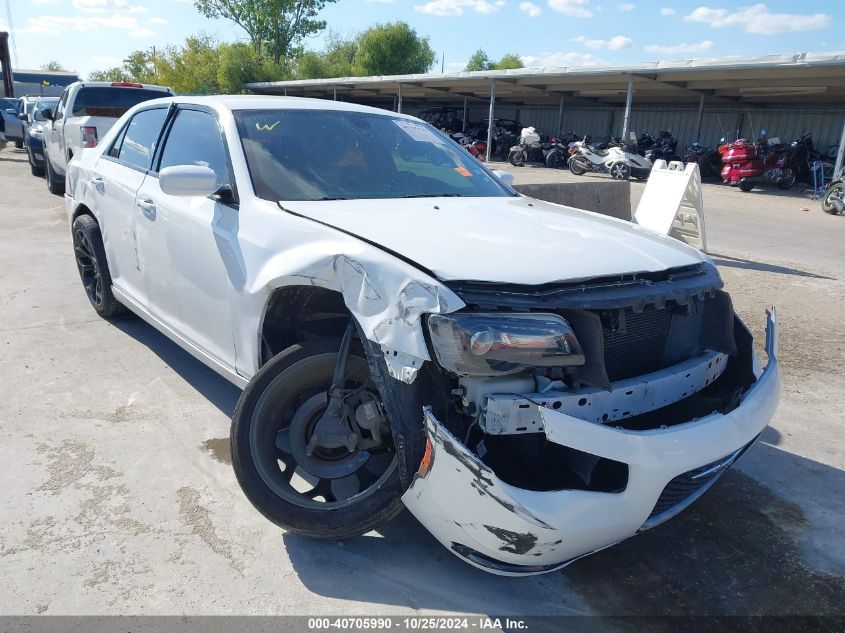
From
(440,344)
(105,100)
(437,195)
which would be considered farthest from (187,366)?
Result: (105,100)

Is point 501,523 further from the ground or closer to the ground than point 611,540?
further from the ground

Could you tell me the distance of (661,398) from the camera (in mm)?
2459

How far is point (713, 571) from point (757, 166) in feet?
59.3

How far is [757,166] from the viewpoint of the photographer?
1806 cm

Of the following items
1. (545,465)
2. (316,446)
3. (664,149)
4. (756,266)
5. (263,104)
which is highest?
(263,104)

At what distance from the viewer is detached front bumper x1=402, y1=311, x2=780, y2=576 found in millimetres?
2019

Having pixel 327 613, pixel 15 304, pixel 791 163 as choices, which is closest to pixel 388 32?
pixel 791 163

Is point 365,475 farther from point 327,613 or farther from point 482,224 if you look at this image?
point 482,224

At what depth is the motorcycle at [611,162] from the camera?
64.4 feet

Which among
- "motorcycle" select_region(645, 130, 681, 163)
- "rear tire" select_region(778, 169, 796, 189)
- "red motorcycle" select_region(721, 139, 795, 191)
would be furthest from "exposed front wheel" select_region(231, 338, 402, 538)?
"motorcycle" select_region(645, 130, 681, 163)

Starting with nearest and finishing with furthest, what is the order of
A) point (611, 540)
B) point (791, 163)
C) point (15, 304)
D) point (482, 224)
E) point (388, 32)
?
point (611, 540) → point (482, 224) → point (15, 304) → point (791, 163) → point (388, 32)

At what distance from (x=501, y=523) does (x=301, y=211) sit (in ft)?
5.11

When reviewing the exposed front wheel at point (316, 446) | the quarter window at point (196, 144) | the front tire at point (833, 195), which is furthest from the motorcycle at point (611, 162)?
the exposed front wheel at point (316, 446)

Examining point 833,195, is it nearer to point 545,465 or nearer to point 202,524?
point 545,465
